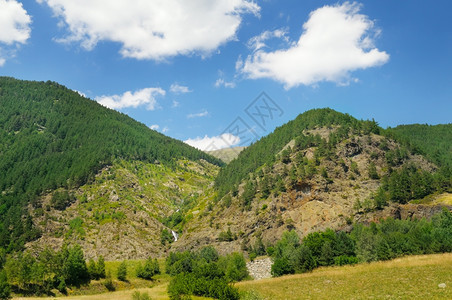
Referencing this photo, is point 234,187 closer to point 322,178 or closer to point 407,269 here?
point 322,178

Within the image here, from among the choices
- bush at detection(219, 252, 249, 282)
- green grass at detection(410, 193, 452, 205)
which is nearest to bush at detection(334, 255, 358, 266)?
bush at detection(219, 252, 249, 282)

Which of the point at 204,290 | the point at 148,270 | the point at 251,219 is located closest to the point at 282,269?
the point at 204,290

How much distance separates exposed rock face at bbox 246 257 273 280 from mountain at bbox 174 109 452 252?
54.8 feet

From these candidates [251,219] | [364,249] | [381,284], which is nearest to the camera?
[381,284]

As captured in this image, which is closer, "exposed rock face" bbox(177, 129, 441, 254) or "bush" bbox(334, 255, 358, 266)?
"bush" bbox(334, 255, 358, 266)

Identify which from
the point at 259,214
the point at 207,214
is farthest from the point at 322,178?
the point at 207,214

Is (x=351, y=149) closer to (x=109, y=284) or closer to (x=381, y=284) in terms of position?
(x=109, y=284)

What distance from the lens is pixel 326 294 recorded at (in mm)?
40531

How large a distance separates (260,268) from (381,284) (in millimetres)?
69443

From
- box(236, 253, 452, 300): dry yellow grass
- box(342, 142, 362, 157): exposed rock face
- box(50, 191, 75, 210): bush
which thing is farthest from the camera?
box(50, 191, 75, 210): bush

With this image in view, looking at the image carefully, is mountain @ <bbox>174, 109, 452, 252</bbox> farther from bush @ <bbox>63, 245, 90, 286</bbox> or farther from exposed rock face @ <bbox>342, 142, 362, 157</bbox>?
bush @ <bbox>63, 245, 90, 286</bbox>

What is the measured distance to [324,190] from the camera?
138 m

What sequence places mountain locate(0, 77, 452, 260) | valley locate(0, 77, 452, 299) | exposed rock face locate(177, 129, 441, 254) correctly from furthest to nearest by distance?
mountain locate(0, 77, 452, 260) → exposed rock face locate(177, 129, 441, 254) → valley locate(0, 77, 452, 299)

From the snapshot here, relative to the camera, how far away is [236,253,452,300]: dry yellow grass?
34688 mm
